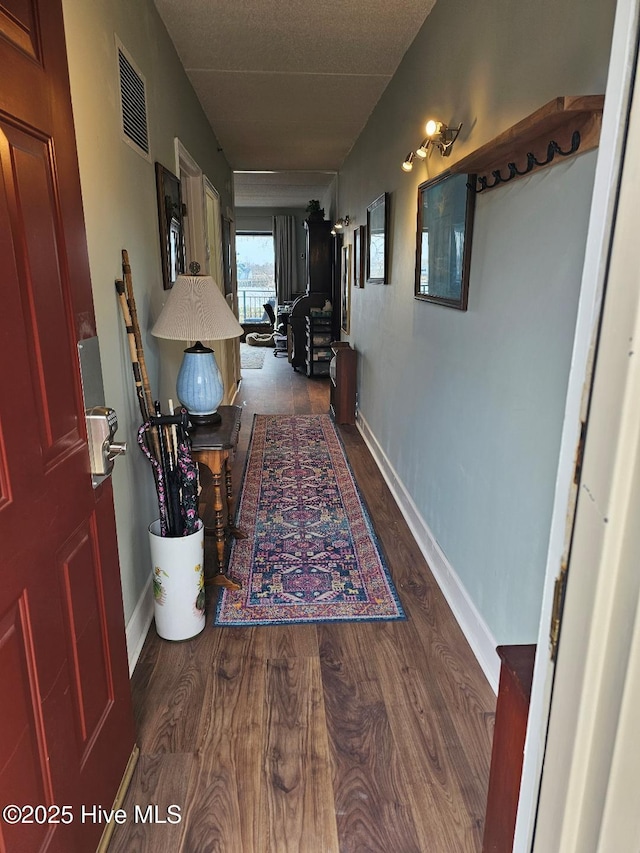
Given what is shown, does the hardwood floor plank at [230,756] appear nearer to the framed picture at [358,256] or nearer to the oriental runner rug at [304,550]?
the oriental runner rug at [304,550]

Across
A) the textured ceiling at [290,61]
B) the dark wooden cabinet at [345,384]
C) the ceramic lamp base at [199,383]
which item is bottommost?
the dark wooden cabinet at [345,384]

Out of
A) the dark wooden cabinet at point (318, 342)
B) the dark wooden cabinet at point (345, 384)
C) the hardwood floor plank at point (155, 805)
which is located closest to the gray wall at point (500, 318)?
the hardwood floor plank at point (155, 805)

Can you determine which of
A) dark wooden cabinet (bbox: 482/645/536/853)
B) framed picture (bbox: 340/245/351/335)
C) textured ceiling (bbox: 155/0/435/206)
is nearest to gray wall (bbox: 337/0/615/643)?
textured ceiling (bbox: 155/0/435/206)

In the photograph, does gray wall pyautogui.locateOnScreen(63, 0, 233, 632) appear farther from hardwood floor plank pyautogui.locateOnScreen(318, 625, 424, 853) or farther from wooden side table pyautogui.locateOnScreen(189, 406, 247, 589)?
hardwood floor plank pyautogui.locateOnScreen(318, 625, 424, 853)

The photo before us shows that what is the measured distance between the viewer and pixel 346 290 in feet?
19.8

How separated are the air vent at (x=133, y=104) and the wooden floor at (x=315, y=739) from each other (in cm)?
186

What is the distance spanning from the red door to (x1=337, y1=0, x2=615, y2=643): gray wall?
1.15m

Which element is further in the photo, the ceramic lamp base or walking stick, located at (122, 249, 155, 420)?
the ceramic lamp base

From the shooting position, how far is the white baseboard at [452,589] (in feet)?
6.29

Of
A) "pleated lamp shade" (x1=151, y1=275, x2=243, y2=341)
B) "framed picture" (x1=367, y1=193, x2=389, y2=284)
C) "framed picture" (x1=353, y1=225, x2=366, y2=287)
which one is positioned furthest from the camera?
"framed picture" (x1=353, y1=225, x2=366, y2=287)

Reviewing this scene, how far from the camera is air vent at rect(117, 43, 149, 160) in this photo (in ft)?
6.42

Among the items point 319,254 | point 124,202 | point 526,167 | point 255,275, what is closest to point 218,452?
point 124,202

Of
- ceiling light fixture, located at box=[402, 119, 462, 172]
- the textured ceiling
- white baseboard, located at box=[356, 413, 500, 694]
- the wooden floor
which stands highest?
the textured ceiling

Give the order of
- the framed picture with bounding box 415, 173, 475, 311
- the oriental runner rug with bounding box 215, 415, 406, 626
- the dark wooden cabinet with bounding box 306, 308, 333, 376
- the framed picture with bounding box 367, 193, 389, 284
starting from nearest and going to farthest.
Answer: the framed picture with bounding box 415, 173, 475, 311 → the oriental runner rug with bounding box 215, 415, 406, 626 → the framed picture with bounding box 367, 193, 389, 284 → the dark wooden cabinet with bounding box 306, 308, 333, 376
